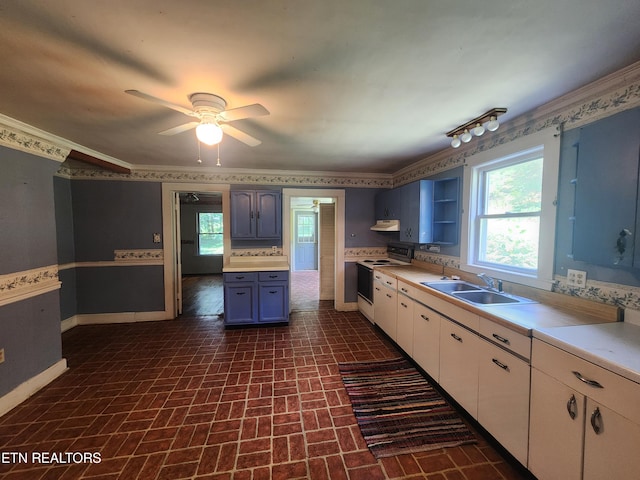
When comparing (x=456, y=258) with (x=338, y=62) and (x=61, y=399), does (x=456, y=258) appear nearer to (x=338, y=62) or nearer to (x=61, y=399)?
(x=338, y=62)

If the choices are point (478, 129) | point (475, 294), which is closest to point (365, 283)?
point (475, 294)

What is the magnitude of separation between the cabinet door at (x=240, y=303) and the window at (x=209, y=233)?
15.1ft

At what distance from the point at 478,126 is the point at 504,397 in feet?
6.65

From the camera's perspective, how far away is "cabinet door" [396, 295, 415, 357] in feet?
8.81

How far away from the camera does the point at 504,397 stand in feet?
5.23

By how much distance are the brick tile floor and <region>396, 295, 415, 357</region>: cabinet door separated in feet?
0.83

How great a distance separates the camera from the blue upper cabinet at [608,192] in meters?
1.38

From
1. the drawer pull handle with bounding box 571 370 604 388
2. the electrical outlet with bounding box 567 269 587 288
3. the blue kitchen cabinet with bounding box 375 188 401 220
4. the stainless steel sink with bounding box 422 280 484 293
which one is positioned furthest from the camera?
the blue kitchen cabinet with bounding box 375 188 401 220

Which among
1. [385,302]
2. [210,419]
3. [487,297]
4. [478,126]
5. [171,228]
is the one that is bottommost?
[210,419]

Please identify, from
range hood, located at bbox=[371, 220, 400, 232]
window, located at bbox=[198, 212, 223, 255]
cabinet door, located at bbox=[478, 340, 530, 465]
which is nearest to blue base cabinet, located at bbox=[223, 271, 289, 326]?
range hood, located at bbox=[371, 220, 400, 232]

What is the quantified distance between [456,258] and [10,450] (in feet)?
13.2

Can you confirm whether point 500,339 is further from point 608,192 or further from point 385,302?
point 385,302

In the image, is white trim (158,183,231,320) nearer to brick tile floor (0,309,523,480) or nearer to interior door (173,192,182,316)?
interior door (173,192,182,316)

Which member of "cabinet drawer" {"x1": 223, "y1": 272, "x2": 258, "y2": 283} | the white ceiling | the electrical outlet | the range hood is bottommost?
"cabinet drawer" {"x1": 223, "y1": 272, "x2": 258, "y2": 283}
